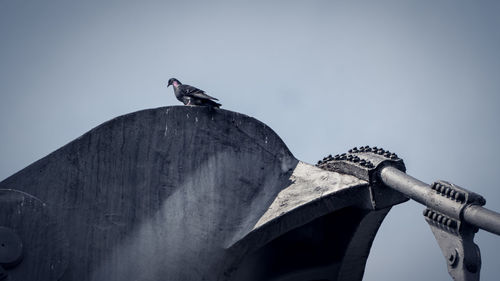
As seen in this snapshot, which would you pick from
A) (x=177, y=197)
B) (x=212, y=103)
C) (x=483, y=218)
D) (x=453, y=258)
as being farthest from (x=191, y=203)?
(x=483, y=218)

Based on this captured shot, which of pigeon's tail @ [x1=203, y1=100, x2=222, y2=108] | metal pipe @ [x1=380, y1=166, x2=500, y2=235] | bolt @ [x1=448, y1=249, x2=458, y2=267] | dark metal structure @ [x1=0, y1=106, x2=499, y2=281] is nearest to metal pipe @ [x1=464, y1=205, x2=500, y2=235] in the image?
metal pipe @ [x1=380, y1=166, x2=500, y2=235]

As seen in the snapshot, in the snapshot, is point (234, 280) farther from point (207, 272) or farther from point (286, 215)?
point (286, 215)

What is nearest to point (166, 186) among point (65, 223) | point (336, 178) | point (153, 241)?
point (153, 241)

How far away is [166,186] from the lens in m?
11.3

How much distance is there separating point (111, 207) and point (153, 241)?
0.75 meters

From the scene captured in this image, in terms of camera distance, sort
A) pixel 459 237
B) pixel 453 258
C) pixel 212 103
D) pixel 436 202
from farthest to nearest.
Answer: pixel 212 103
pixel 436 202
pixel 453 258
pixel 459 237

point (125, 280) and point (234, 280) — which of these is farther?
point (234, 280)

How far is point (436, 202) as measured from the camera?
9945 millimetres

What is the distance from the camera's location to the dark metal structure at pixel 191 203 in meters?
10.2

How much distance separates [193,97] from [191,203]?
68.8 inches

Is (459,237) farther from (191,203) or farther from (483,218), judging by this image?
(191,203)

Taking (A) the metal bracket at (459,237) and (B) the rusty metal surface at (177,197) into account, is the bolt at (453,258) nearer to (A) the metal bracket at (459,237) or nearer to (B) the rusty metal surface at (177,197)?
(A) the metal bracket at (459,237)

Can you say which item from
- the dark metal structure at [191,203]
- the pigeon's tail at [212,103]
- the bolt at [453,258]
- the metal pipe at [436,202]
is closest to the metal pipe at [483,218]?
the metal pipe at [436,202]

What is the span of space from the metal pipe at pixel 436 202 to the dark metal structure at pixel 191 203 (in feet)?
0.07
